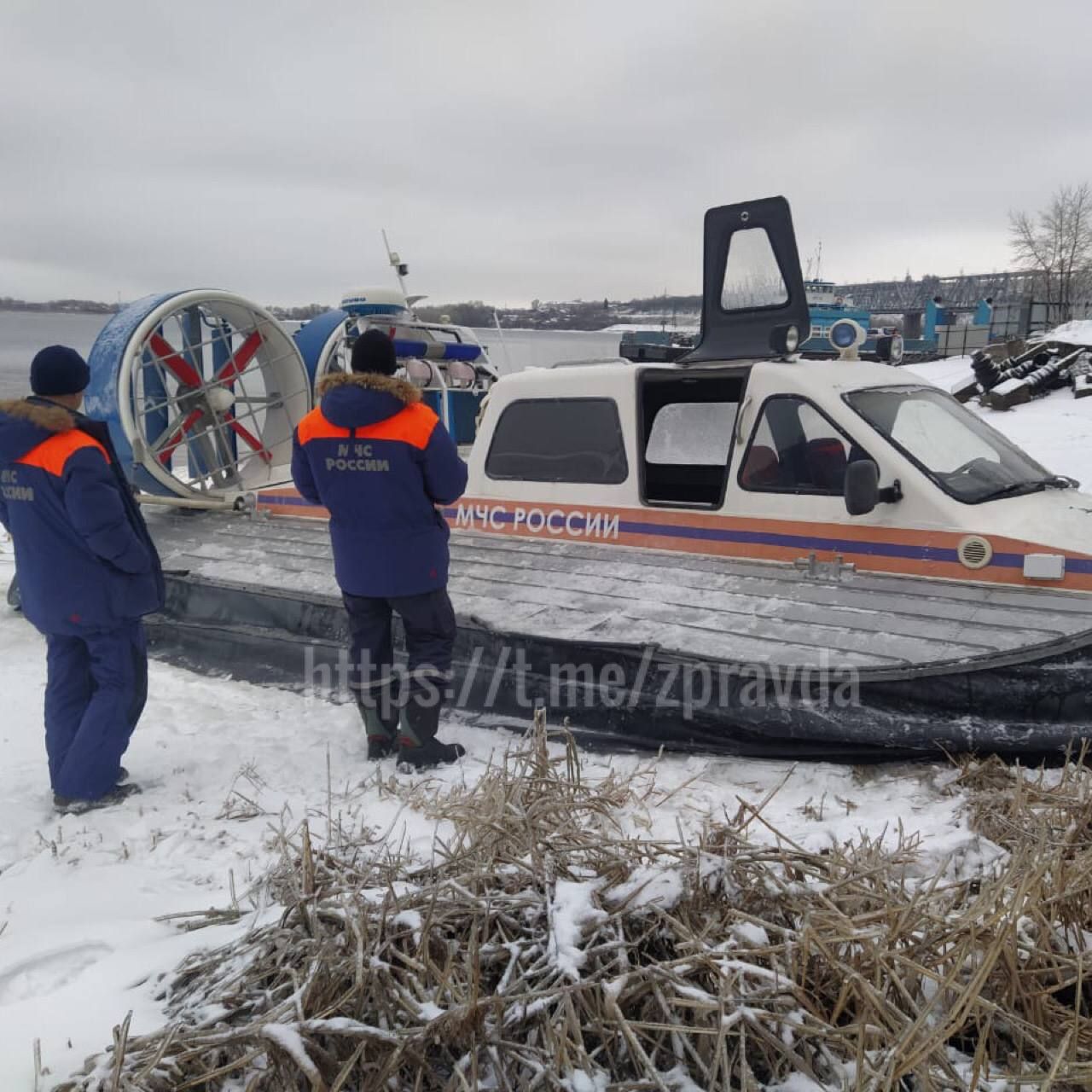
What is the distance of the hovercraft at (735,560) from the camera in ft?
10.3

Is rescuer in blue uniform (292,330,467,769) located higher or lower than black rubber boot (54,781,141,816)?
higher

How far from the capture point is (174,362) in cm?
633

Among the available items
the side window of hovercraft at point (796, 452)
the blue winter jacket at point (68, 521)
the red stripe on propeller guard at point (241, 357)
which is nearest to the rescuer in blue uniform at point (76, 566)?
the blue winter jacket at point (68, 521)

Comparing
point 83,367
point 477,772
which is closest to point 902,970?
point 477,772

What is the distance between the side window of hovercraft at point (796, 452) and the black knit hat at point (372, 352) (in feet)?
5.88

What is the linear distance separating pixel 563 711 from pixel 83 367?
2.24m

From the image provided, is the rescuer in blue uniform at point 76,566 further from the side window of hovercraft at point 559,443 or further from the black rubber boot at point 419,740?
the side window of hovercraft at point 559,443

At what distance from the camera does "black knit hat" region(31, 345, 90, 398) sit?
3.23m

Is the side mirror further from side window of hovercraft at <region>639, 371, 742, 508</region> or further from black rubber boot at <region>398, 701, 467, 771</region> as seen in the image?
black rubber boot at <region>398, 701, 467, 771</region>

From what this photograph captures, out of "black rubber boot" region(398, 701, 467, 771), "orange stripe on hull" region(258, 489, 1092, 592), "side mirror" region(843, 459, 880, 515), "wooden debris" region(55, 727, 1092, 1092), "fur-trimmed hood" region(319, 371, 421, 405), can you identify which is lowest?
"black rubber boot" region(398, 701, 467, 771)

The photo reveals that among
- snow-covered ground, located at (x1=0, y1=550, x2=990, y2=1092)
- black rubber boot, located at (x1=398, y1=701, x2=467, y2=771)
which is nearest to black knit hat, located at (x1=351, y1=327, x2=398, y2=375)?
black rubber boot, located at (x1=398, y1=701, x2=467, y2=771)

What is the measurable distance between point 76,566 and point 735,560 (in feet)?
9.18

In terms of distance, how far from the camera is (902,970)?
5.30ft

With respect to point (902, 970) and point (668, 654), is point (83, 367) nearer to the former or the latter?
point (668, 654)
